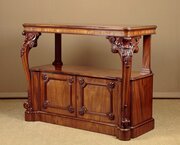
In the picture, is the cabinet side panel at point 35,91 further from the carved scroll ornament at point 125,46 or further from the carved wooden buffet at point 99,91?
the carved scroll ornament at point 125,46

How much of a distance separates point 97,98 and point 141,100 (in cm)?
41

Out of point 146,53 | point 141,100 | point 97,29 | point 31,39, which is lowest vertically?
point 141,100

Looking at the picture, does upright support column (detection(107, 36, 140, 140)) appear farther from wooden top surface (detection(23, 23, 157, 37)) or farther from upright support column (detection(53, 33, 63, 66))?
upright support column (detection(53, 33, 63, 66))

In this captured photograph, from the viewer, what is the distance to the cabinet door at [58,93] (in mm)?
4180

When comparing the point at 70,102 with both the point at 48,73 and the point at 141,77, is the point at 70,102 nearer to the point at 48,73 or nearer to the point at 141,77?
the point at 48,73

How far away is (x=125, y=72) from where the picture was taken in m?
3.73

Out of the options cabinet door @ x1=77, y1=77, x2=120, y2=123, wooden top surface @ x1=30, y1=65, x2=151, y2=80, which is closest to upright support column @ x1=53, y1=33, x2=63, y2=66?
wooden top surface @ x1=30, y1=65, x2=151, y2=80

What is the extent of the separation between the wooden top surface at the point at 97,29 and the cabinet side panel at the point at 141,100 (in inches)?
17.7

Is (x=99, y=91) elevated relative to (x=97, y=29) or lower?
lower

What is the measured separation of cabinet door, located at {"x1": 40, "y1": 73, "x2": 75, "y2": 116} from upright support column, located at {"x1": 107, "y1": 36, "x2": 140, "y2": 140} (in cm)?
58

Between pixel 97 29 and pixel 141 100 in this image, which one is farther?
pixel 141 100

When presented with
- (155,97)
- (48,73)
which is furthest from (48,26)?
(155,97)

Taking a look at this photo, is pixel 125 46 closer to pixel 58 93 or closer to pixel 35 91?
pixel 58 93

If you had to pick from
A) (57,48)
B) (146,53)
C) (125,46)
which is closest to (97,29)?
(125,46)
